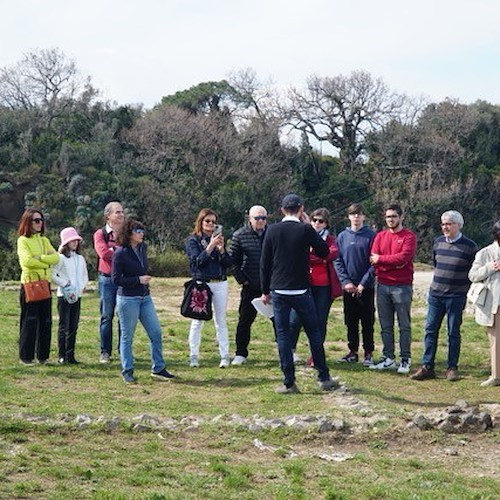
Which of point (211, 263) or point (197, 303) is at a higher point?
point (211, 263)

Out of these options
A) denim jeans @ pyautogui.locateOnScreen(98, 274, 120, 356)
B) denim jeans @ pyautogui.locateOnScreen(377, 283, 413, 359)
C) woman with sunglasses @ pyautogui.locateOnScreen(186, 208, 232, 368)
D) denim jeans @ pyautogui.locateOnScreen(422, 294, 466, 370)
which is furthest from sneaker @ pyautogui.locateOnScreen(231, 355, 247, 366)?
denim jeans @ pyautogui.locateOnScreen(422, 294, 466, 370)

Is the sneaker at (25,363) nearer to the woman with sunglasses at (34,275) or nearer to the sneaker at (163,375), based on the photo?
the woman with sunglasses at (34,275)

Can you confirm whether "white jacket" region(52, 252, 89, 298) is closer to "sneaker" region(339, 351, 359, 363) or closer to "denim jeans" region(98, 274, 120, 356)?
"denim jeans" region(98, 274, 120, 356)

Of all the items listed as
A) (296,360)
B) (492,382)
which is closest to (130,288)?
(296,360)

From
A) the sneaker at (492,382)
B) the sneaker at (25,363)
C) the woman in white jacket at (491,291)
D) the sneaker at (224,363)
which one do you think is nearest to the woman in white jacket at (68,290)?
the sneaker at (25,363)

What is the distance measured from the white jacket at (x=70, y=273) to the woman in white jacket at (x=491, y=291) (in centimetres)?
464

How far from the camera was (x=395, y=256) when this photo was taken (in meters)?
10.4

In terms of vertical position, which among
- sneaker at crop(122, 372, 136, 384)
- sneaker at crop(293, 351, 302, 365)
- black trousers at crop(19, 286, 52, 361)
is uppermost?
black trousers at crop(19, 286, 52, 361)

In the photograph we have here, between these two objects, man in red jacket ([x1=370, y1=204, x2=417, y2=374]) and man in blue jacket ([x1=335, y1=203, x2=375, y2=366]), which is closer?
man in red jacket ([x1=370, y1=204, x2=417, y2=374])

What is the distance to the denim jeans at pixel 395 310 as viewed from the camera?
10617mm

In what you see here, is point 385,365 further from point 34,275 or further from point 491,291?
point 34,275

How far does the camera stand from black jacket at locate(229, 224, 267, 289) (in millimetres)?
10922

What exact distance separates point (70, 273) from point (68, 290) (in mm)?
209

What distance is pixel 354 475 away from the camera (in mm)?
6441
